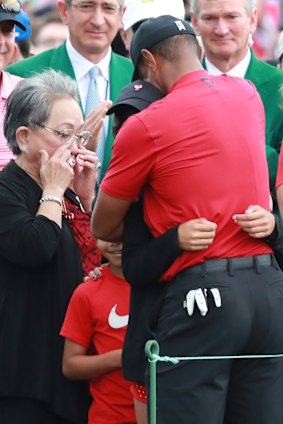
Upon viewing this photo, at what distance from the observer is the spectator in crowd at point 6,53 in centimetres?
556

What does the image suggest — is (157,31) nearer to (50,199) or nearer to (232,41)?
(50,199)

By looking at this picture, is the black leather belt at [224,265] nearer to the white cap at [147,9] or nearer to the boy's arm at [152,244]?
the boy's arm at [152,244]

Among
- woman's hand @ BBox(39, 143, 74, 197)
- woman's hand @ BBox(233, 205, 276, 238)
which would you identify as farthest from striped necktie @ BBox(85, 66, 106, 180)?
woman's hand @ BBox(233, 205, 276, 238)

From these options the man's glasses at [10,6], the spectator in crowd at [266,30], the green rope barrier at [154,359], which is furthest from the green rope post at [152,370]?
the spectator in crowd at [266,30]

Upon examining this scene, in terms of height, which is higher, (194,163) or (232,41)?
(232,41)

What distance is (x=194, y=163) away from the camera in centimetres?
397

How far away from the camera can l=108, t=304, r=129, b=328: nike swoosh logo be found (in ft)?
16.3

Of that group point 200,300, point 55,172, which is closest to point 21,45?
point 55,172

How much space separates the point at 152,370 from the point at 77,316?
42.8 inches

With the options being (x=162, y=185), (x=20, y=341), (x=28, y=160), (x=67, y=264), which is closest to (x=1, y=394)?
(x=20, y=341)

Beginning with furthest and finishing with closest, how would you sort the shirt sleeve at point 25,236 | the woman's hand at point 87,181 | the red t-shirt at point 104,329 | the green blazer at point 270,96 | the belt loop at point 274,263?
the green blazer at point 270,96 → the woman's hand at point 87,181 → the red t-shirt at point 104,329 → the shirt sleeve at point 25,236 → the belt loop at point 274,263

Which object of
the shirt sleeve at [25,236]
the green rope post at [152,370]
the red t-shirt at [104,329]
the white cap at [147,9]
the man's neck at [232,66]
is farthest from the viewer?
the white cap at [147,9]

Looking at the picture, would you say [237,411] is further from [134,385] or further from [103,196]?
[103,196]

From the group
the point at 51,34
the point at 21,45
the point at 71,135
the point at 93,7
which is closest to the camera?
the point at 71,135
